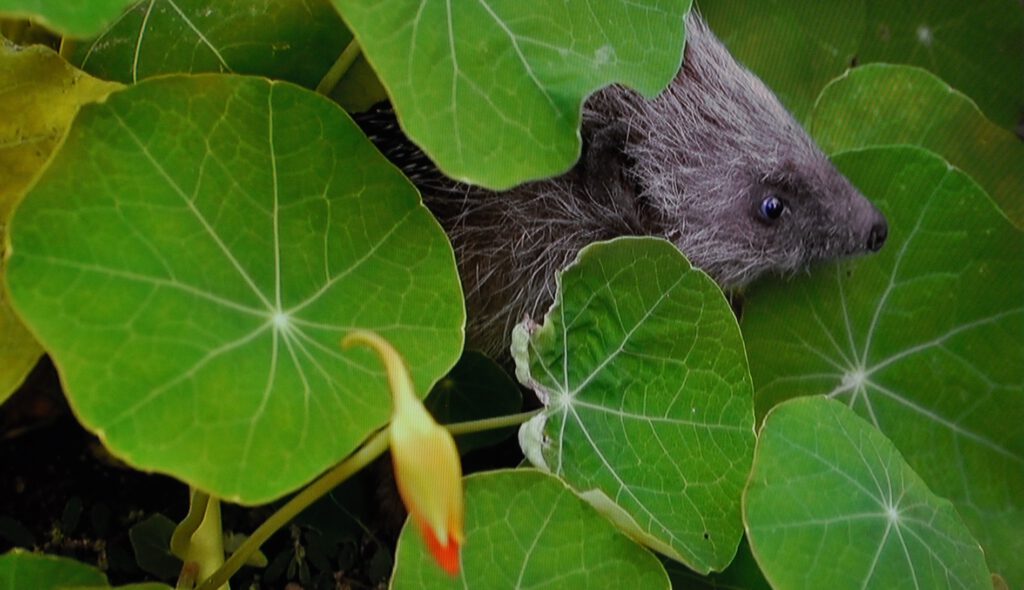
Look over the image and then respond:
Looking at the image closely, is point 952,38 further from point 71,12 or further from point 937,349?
point 71,12

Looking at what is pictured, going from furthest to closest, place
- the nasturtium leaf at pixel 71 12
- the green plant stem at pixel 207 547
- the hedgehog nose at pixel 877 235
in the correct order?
the hedgehog nose at pixel 877 235
the green plant stem at pixel 207 547
the nasturtium leaf at pixel 71 12

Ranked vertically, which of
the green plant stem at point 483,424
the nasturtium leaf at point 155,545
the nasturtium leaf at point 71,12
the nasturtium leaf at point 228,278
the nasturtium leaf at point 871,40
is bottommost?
the nasturtium leaf at point 155,545

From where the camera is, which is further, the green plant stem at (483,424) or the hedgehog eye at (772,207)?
the hedgehog eye at (772,207)

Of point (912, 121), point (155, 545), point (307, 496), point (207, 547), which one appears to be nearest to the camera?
point (307, 496)

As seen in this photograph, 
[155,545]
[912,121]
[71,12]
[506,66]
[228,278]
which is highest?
[71,12]

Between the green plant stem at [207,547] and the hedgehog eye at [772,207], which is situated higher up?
the hedgehog eye at [772,207]

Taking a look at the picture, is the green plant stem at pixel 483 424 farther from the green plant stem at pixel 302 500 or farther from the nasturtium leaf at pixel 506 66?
the nasturtium leaf at pixel 506 66

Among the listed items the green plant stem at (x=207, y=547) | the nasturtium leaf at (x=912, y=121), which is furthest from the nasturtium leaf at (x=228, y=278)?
the nasturtium leaf at (x=912, y=121)

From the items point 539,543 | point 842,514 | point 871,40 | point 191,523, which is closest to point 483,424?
point 539,543
